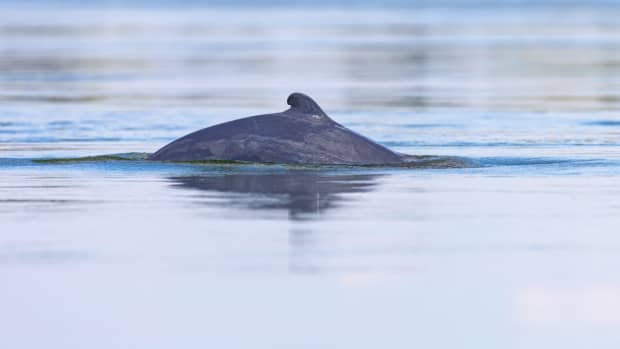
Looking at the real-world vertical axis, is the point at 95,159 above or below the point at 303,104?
below

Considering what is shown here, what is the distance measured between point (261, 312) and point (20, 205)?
5906mm

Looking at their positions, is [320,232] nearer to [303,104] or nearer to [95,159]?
[303,104]

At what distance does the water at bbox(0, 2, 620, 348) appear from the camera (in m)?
10.2

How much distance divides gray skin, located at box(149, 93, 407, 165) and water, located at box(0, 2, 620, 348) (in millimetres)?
355

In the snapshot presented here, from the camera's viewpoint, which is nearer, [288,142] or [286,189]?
[286,189]

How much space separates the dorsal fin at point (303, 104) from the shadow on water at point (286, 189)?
119 centimetres

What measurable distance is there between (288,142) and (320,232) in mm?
5572

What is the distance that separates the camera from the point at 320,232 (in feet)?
45.3

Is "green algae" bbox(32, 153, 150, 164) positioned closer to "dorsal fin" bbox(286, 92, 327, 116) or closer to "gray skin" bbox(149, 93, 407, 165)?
"gray skin" bbox(149, 93, 407, 165)

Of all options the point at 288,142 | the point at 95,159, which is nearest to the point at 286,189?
the point at 288,142

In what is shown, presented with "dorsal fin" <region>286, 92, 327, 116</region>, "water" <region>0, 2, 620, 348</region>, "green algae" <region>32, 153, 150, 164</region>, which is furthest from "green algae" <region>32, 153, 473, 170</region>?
"dorsal fin" <region>286, 92, 327, 116</region>

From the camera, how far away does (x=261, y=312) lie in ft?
34.7

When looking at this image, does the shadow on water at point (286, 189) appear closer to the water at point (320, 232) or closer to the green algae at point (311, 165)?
the water at point (320, 232)

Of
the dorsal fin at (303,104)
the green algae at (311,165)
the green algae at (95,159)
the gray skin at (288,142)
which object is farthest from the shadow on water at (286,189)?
the green algae at (95,159)
